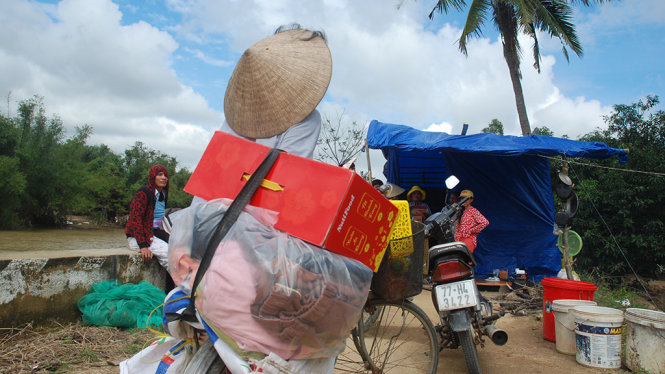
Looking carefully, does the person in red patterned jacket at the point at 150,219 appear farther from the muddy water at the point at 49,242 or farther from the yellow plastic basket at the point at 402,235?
the muddy water at the point at 49,242

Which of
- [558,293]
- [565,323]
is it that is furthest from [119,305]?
[558,293]

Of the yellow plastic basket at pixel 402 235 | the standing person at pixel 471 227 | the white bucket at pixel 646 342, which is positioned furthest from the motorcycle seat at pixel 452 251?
the standing person at pixel 471 227

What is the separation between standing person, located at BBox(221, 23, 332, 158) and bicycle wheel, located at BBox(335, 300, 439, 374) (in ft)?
3.80

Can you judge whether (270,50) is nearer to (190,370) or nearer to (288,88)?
(288,88)

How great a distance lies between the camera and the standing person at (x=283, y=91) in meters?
2.01

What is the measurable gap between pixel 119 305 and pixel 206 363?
2.37 meters

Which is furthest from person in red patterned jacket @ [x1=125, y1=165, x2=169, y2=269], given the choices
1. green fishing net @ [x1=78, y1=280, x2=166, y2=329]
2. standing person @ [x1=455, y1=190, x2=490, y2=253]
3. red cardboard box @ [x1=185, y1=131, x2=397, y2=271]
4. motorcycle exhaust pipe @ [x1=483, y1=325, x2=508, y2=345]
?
standing person @ [x1=455, y1=190, x2=490, y2=253]

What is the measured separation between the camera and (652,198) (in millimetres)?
7703

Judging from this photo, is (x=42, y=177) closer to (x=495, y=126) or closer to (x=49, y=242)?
(x=49, y=242)

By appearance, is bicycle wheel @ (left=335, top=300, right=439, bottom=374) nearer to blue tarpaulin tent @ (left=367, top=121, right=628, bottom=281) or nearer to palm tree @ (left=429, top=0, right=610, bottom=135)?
blue tarpaulin tent @ (left=367, top=121, right=628, bottom=281)

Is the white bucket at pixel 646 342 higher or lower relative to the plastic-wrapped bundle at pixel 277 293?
lower

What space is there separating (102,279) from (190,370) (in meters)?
2.68

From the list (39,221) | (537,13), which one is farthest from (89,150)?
(537,13)

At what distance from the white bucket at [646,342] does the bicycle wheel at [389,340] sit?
176cm
